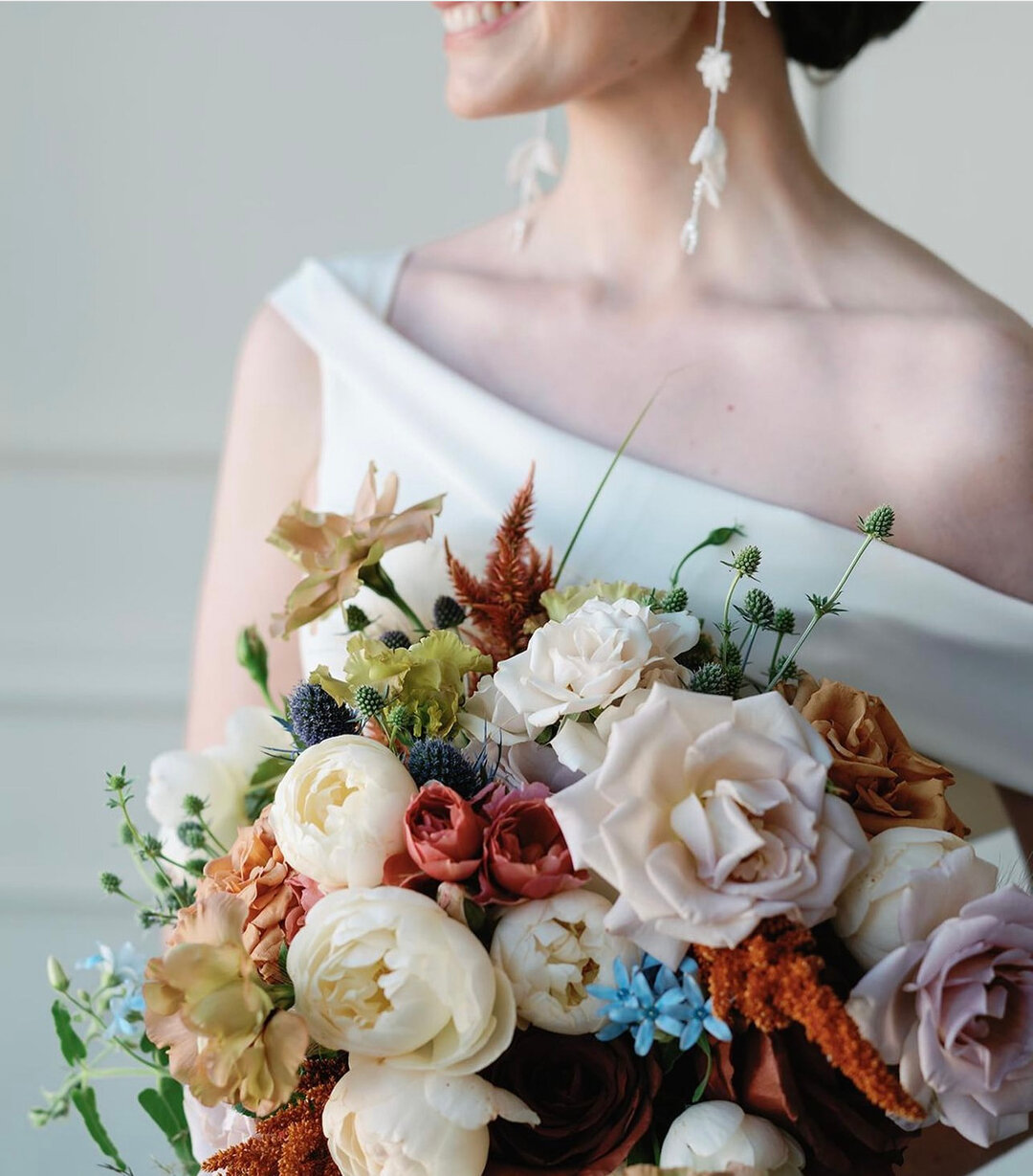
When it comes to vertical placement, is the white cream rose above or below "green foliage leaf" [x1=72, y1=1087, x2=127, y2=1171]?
above

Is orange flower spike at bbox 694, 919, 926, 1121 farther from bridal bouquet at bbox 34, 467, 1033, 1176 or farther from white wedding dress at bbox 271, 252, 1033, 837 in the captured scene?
white wedding dress at bbox 271, 252, 1033, 837

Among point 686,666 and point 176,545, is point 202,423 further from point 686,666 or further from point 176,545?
point 686,666

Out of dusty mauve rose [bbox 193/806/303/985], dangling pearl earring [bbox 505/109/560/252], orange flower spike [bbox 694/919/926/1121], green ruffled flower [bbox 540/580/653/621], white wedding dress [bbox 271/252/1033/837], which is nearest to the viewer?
orange flower spike [bbox 694/919/926/1121]

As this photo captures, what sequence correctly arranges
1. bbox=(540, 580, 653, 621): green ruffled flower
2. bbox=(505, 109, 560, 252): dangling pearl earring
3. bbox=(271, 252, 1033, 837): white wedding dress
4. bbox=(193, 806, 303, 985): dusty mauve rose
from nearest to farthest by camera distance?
1. bbox=(193, 806, 303, 985): dusty mauve rose
2. bbox=(540, 580, 653, 621): green ruffled flower
3. bbox=(271, 252, 1033, 837): white wedding dress
4. bbox=(505, 109, 560, 252): dangling pearl earring

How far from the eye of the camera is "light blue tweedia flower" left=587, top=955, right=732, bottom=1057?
527mm

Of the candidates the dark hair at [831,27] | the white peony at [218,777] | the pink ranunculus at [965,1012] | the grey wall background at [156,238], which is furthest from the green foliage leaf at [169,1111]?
the dark hair at [831,27]

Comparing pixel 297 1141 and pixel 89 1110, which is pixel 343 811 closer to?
pixel 297 1141

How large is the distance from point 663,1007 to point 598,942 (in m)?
0.04

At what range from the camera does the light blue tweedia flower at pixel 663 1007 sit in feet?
1.73

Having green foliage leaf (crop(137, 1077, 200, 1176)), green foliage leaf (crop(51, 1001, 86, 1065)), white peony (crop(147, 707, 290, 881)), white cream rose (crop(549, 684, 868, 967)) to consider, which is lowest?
green foliage leaf (crop(137, 1077, 200, 1176))

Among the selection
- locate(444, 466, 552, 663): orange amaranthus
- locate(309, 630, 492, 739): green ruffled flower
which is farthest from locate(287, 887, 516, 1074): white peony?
locate(444, 466, 552, 663): orange amaranthus

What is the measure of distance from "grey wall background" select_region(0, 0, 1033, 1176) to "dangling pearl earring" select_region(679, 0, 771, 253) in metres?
0.69

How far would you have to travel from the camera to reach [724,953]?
0.51 meters

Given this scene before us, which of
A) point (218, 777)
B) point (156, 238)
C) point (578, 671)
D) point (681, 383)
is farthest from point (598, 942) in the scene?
point (156, 238)
